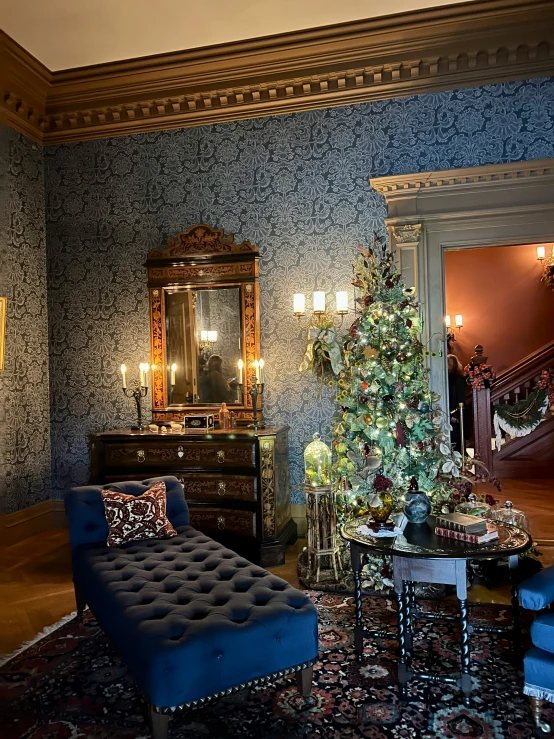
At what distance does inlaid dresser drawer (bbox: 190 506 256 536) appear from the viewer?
553cm

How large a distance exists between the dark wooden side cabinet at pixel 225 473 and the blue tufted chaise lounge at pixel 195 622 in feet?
5.15

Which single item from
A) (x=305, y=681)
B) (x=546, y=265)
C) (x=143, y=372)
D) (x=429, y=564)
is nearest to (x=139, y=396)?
(x=143, y=372)

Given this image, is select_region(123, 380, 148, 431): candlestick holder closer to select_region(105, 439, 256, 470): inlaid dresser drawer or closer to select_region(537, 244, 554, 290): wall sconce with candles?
select_region(105, 439, 256, 470): inlaid dresser drawer

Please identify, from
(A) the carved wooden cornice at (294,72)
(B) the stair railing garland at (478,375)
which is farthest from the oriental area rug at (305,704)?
(B) the stair railing garland at (478,375)

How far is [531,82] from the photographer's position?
5.73 m

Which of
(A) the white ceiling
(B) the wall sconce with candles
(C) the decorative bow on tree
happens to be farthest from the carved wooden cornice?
(B) the wall sconce with candles

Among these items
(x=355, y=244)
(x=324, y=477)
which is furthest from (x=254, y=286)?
(x=324, y=477)

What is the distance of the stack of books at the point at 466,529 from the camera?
3262mm

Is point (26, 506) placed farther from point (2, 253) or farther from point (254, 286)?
point (254, 286)

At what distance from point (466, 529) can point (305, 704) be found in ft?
4.00

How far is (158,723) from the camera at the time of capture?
108 inches

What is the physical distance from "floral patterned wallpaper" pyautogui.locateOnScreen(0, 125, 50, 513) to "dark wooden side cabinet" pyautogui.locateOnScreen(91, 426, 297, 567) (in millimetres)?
1068

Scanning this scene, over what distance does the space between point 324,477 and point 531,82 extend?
4.11 m

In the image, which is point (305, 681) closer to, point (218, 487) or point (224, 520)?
point (224, 520)
